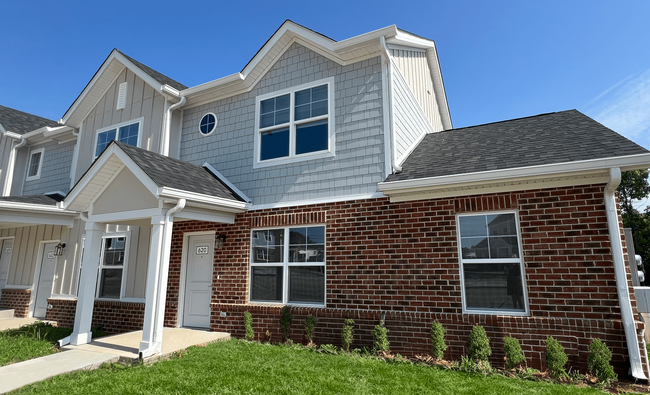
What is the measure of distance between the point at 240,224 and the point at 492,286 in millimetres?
5338

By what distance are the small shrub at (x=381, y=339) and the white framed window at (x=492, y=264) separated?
140cm

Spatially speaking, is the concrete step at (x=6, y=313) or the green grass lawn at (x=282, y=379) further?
the concrete step at (x=6, y=313)

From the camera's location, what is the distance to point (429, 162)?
23.8 ft

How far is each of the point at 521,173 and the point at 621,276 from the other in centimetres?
195

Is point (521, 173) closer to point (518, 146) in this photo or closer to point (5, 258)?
point (518, 146)

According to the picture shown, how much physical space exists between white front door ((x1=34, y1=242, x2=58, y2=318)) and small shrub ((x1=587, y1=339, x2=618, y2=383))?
13276 millimetres

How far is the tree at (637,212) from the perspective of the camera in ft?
67.2

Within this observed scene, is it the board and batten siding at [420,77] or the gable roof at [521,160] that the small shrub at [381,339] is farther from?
the board and batten siding at [420,77]

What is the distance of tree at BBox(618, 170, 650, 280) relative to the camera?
20484 mm

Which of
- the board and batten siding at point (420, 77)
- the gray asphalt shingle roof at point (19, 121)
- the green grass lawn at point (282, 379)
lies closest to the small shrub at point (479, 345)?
the green grass lawn at point (282, 379)

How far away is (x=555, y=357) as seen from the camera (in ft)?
16.9

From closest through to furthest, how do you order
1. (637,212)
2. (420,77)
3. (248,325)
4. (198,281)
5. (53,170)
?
(248,325) → (198,281) → (420,77) → (53,170) → (637,212)

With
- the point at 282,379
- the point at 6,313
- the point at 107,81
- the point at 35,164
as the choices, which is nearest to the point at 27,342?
the point at 6,313

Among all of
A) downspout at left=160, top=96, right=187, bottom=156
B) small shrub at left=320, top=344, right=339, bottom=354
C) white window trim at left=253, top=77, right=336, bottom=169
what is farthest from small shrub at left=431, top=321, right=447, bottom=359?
downspout at left=160, top=96, right=187, bottom=156
